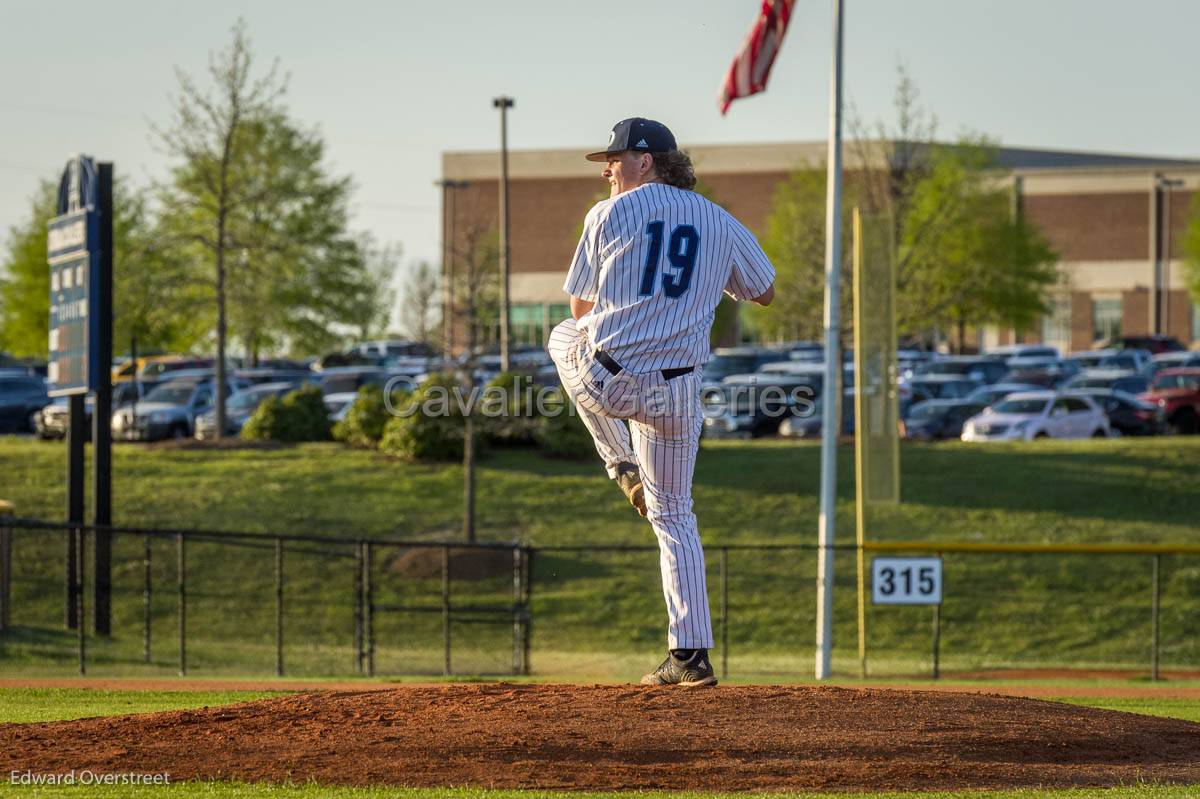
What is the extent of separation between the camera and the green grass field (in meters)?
21.0

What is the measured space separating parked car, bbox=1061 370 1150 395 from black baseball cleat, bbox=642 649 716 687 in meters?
35.6

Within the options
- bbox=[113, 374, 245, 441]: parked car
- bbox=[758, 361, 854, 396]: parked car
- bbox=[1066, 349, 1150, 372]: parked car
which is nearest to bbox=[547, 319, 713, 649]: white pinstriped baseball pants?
bbox=[113, 374, 245, 441]: parked car

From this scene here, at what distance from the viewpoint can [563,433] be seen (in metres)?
30.1

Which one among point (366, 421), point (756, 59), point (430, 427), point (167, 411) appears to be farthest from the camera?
point (167, 411)

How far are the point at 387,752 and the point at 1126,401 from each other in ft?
111

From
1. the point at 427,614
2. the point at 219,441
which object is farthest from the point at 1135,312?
the point at 427,614

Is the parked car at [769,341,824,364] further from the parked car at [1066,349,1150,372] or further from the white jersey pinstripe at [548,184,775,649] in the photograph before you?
the white jersey pinstripe at [548,184,775,649]

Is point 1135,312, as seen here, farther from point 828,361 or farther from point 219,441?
point 828,361

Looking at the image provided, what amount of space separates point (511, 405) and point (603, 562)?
4380mm

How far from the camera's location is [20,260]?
173 ft

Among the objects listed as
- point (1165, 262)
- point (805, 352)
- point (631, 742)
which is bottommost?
point (631, 742)

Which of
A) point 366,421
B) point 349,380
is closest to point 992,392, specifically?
point 349,380

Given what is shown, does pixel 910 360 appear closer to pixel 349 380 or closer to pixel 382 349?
pixel 349 380

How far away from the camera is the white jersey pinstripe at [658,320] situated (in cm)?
A: 696
